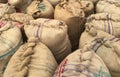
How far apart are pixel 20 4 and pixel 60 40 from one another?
497 millimetres

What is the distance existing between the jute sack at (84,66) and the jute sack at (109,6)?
0.41 meters

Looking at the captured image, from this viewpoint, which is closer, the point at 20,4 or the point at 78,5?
the point at 78,5

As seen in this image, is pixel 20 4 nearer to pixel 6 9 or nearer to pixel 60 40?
pixel 6 9

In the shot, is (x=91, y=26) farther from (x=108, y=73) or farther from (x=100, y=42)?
(x=108, y=73)

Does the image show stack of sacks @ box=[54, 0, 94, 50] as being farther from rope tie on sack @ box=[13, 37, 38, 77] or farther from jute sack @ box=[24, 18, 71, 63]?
rope tie on sack @ box=[13, 37, 38, 77]

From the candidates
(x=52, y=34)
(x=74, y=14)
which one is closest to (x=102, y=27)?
(x=74, y=14)

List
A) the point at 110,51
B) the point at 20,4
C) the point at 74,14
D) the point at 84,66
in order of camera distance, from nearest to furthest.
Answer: the point at 84,66, the point at 110,51, the point at 74,14, the point at 20,4

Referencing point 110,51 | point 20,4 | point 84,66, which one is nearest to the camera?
point 84,66

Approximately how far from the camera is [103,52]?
107cm

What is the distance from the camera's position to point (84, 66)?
0.94 metres

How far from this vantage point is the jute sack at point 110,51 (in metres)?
1.01

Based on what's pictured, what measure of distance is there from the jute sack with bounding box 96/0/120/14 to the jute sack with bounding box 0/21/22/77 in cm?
45

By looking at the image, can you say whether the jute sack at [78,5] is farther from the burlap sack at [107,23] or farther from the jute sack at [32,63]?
the jute sack at [32,63]

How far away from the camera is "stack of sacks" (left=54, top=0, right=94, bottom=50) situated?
1271 millimetres
